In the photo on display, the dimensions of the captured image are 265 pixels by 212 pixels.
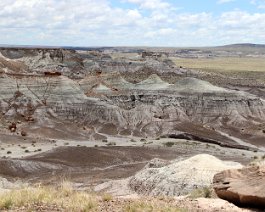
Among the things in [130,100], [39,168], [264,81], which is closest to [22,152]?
[39,168]

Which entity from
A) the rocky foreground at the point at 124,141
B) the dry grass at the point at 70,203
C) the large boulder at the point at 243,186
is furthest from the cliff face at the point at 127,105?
the dry grass at the point at 70,203

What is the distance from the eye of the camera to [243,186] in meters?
13.7

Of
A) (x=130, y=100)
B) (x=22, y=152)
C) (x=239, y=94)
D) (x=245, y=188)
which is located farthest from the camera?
(x=239, y=94)

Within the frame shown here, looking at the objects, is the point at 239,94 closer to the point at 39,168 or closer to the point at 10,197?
the point at 39,168

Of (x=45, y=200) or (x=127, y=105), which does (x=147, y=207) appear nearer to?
(x=45, y=200)

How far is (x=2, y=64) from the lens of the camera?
99188 millimetres

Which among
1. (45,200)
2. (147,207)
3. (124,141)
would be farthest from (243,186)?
(124,141)

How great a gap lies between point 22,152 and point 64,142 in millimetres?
10174

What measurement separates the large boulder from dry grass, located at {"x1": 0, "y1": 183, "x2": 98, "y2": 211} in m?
3.48

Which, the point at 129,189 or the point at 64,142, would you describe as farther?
the point at 64,142

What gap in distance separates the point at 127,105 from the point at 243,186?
228 feet

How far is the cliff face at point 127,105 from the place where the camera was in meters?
74.6

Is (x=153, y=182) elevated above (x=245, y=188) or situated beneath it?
situated beneath

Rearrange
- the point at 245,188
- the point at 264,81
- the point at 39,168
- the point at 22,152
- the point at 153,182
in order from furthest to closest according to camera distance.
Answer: the point at 264,81 < the point at 22,152 < the point at 39,168 < the point at 153,182 < the point at 245,188
